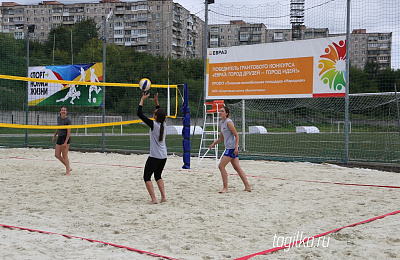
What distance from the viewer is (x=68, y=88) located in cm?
1458

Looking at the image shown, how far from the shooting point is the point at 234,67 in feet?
40.6

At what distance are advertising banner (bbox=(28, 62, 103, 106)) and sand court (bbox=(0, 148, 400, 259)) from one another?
213 inches

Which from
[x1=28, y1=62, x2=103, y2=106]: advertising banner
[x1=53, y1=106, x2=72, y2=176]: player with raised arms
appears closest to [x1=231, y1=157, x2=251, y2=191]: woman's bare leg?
[x1=53, y1=106, x2=72, y2=176]: player with raised arms

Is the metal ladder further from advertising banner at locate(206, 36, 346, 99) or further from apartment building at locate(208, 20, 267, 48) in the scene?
apartment building at locate(208, 20, 267, 48)

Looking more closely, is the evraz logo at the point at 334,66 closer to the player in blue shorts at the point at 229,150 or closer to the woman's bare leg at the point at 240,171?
the player in blue shorts at the point at 229,150

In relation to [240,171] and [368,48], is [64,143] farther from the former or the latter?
[368,48]

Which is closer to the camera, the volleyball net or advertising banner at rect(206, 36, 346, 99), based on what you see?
advertising banner at rect(206, 36, 346, 99)

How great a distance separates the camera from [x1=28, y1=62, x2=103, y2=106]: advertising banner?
1400cm

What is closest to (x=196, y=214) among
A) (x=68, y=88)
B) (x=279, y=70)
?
(x=279, y=70)

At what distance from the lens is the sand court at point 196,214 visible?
3.75 meters

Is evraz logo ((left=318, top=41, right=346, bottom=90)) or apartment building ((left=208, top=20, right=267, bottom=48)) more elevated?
apartment building ((left=208, top=20, right=267, bottom=48))

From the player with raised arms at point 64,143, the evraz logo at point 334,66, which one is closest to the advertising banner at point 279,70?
the evraz logo at point 334,66

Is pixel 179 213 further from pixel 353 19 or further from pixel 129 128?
pixel 129 128

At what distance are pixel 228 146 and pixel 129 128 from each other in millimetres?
17095
